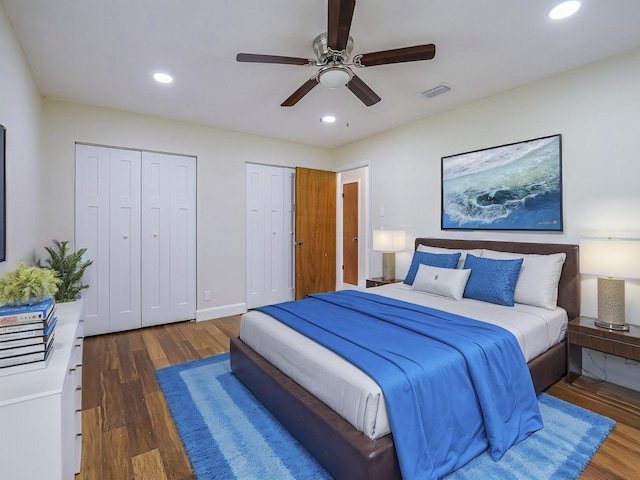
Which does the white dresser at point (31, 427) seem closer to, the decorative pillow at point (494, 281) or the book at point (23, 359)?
the book at point (23, 359)

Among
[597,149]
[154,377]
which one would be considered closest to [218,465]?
[154,377]

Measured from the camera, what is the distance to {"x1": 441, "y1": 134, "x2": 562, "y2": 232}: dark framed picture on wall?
2.80 metres

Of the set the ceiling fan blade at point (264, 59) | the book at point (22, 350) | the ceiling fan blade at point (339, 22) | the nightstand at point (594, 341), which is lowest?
the nightstand at point (594, 341)

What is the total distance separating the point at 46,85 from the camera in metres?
2.97

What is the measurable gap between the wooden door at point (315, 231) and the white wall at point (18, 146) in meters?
2.96

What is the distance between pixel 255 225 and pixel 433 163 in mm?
2537

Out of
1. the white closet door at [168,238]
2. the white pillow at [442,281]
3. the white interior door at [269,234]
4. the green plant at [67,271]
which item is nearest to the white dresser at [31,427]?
the green plant at [67,271]

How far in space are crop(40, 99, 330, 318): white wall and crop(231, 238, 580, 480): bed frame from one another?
1903mm

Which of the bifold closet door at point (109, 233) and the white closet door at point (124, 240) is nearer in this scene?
the bifold closet door at point (109, 233)

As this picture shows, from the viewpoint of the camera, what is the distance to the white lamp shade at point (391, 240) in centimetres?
399

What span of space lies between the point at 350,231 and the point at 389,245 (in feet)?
7.11

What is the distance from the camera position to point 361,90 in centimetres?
244

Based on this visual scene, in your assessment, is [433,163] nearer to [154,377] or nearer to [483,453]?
[483,453]

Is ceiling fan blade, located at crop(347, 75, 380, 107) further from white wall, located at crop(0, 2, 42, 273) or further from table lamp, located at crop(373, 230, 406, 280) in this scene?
white wall, located at crop(0, 2, 42, 273)
